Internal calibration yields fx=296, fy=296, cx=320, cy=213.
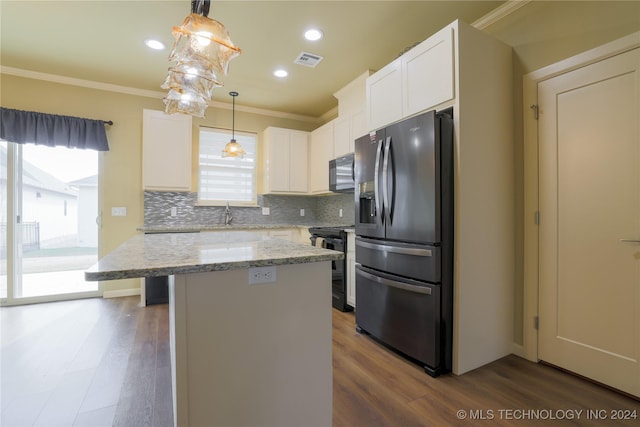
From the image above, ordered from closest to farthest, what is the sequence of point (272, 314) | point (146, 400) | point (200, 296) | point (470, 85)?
point (200, 296), point (272, 314), point (146, 400), point (470, 85)

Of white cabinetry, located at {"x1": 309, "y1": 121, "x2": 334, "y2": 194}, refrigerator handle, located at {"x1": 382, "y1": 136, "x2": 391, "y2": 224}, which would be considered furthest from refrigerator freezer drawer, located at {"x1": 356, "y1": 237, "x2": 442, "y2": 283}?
white cabinetry, located at {"x1": 309, "y1": 121, "x2": 334, "y2": 194}

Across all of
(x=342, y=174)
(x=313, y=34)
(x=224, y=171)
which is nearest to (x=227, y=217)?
(x=224, y=171)

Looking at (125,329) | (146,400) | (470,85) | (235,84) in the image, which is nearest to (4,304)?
(125,329)

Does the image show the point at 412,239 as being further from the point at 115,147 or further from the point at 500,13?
the point at 115,147

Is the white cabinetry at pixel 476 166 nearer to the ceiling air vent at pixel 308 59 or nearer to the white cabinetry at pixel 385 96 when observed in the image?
the white cabinetry at pixel 385 96

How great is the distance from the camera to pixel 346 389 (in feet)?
6.03

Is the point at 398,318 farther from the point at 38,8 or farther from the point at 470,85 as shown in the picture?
the point at 38,8

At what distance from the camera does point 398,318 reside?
7.36 feet

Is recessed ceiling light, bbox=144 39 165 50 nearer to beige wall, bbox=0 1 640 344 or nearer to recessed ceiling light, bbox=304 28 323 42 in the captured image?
beige wall, bbox=0 1 640 344

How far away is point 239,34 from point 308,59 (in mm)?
749

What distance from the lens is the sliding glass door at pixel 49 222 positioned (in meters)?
3.46

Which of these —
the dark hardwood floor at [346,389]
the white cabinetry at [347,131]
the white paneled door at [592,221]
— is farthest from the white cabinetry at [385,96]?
the dark hardwood floor at [346,389]

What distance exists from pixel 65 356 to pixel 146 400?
41.7 inches

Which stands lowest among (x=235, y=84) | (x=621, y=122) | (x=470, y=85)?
(x=621, y=122)
